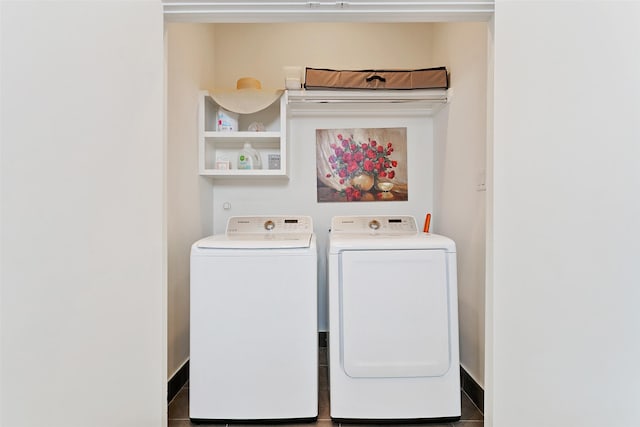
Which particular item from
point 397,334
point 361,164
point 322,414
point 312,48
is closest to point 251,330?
point 322,414

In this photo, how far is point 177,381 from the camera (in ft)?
6.89

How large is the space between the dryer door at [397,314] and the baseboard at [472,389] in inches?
12.9

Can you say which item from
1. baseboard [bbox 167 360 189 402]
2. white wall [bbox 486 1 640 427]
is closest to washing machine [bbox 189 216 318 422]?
baseboard [bbox 167 360 189 402]

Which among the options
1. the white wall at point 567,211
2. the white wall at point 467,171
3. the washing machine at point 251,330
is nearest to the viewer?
the white wall at point 567,211

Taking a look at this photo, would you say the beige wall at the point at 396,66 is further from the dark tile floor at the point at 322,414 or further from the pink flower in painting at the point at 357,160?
the pink flower in painting at the point at 357,160

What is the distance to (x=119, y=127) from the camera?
3.85 ft

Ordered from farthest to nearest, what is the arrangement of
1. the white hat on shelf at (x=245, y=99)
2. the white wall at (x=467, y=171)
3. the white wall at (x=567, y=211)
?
the white hat on shelf at (x=245, y=99), the white wall at (x=467, y=171), the white wall at (x=567, y=211)

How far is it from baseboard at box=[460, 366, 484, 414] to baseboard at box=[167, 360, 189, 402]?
162 cm

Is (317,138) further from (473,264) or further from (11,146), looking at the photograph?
(11,146)

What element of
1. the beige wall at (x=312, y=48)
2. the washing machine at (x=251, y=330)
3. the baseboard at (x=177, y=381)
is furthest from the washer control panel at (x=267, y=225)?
the beige wall at (x=312, y=48)

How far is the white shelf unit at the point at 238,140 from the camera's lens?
232 cm

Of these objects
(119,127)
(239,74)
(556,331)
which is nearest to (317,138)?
(239,74)

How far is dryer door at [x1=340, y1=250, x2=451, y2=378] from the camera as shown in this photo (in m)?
1.79

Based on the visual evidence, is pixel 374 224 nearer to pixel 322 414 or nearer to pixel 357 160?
pixel 357 160
